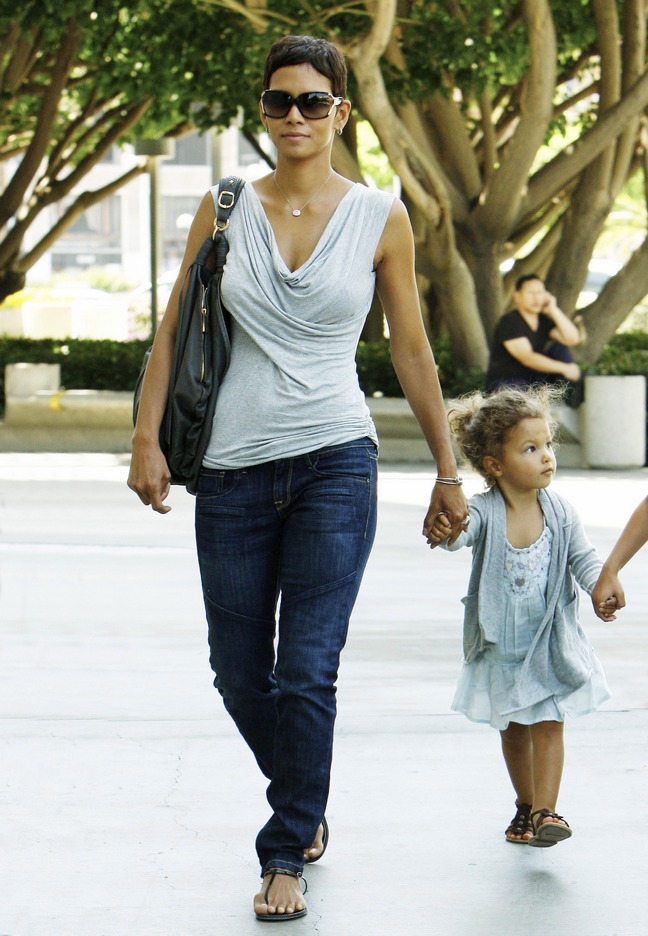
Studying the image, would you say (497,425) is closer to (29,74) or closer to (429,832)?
(429,832)

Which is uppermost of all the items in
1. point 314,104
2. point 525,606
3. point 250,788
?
point 314,104

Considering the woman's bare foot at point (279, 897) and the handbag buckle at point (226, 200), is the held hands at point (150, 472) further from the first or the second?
the woman's bare foot at point (279, 897)

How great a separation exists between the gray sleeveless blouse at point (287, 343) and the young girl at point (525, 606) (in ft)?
1.88

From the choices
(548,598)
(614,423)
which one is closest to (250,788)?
(548,598)

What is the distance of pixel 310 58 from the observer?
380cm

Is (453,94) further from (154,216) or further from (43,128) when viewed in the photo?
(43,128)

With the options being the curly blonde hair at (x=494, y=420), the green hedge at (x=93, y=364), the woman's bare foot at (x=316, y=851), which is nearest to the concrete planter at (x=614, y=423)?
the green hedge at (x=93, y=364)

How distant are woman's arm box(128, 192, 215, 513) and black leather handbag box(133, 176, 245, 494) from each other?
0.04 meters

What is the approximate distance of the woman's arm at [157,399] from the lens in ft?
12.5

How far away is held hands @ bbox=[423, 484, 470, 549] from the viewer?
399cm

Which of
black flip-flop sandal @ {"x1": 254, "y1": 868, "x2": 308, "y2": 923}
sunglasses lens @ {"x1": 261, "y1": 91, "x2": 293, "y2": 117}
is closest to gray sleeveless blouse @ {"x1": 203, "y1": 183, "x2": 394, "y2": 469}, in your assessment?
sunglasses lens @ {"x1": 261, "y1": 91, "x2": 293, "y2": 117}

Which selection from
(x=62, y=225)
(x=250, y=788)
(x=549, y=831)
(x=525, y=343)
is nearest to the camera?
(x=549, y=831)

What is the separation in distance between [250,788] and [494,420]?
133cm

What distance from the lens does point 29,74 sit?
2095cm
